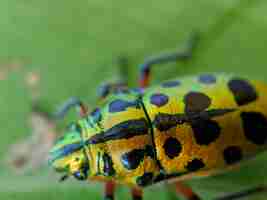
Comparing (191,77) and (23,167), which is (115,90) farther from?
(23,167)

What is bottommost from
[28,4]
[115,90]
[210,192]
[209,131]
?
[210,192]

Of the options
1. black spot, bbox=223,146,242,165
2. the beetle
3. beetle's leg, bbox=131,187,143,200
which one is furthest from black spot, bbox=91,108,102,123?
black spot, bbox=223,146,242,165

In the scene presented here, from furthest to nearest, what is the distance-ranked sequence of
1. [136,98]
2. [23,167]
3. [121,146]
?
[23,167] → [136,98] → [121,146]

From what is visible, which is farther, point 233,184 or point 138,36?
point 138,36

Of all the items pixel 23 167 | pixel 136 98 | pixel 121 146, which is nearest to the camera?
pixel 121 146

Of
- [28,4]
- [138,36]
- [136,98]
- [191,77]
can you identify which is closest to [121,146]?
[136,98]

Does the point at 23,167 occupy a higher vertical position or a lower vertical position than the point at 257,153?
higher

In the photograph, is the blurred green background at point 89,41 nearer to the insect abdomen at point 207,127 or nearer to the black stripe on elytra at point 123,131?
the insect abdomen at point 207,127

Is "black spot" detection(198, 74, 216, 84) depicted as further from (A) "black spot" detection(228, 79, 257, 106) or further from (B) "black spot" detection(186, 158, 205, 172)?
(B) "black spot" detection(186, 158, 205, 172)
